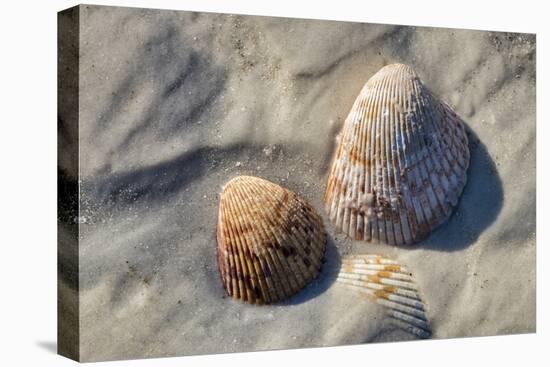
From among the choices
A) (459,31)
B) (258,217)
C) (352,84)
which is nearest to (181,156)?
(258,217)

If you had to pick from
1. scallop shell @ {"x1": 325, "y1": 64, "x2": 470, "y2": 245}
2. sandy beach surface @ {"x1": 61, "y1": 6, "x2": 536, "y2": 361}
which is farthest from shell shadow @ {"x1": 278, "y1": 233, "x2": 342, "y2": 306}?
scallop shell @ {"x1": 325, "y1": 64, "x2": 470, "y2": 245}

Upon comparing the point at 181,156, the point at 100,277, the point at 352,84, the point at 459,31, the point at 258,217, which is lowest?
the point at 100,277

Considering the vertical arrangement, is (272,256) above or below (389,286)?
above

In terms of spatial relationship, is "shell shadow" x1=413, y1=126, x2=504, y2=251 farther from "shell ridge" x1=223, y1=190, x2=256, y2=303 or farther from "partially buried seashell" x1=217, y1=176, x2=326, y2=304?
"shell ridge" x1=223, y1=190, x2=256, y2=303

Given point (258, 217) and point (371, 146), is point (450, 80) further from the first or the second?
point (258, 217)

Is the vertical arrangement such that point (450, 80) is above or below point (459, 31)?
below

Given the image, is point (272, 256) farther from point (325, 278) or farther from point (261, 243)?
point (325, 278)

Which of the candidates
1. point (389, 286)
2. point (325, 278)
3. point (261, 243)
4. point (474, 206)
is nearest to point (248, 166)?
point (261, 243)
